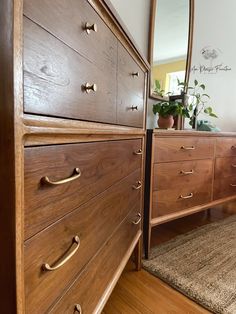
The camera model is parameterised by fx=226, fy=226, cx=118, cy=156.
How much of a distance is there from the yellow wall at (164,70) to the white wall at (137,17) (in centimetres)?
17

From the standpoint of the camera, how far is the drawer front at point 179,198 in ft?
4.69

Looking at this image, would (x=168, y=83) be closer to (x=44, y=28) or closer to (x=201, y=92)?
(x=201, y=92)

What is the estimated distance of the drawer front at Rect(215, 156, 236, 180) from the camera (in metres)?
1.86

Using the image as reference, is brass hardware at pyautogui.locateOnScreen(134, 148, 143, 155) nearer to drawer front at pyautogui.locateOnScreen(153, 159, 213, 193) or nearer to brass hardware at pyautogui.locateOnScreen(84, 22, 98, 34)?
drawer front at pyautogui.locateOnScreen(153, 159, 213, 193)

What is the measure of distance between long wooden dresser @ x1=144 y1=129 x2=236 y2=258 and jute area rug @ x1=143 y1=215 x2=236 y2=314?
163 millimetres

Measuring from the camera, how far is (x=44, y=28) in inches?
16.6

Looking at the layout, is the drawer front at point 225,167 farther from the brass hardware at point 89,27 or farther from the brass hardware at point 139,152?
the brass hardware at point 89,27

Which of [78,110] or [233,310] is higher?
[78,110]

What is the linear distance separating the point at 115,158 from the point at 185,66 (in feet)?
5.64

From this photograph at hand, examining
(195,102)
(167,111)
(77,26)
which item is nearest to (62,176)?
(77,26)

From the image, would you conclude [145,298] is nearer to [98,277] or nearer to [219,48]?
[98,277]

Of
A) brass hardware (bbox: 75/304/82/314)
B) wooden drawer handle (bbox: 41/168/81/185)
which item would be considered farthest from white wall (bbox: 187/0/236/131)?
brass hardware (bbox: 75/304/82/314)

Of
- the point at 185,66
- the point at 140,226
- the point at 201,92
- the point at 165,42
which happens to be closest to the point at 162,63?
the point at 165,42

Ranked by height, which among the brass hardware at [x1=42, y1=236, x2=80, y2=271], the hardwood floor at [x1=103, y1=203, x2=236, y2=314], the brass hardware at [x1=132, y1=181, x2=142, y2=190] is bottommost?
the hardwood floor at [x1=103, y1=203, x2=236, y2=314]
